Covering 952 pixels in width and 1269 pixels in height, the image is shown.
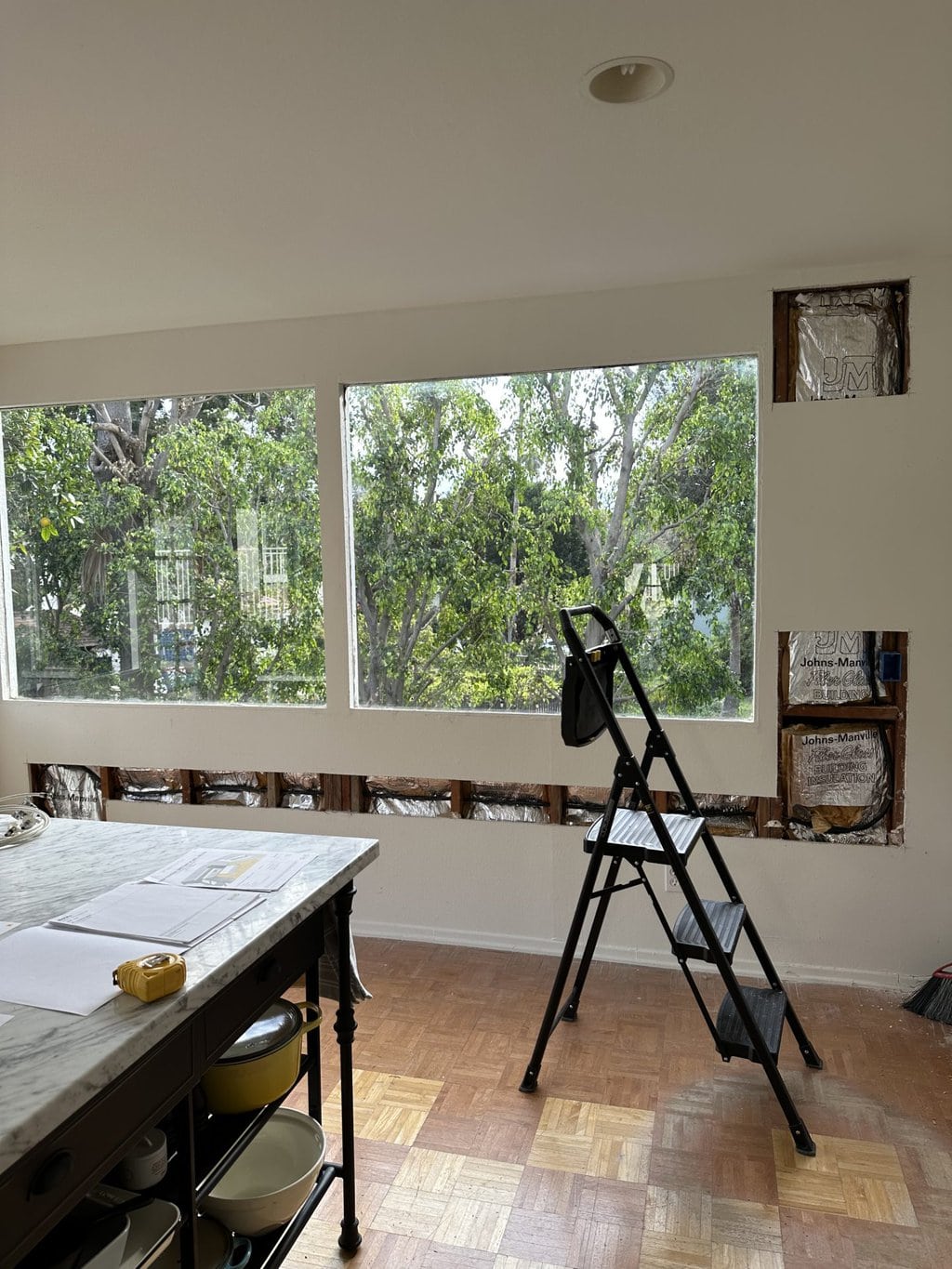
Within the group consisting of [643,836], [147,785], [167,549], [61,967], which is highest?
[167,549]

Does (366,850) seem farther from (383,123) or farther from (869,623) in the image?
(869,623)

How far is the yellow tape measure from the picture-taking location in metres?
1.23

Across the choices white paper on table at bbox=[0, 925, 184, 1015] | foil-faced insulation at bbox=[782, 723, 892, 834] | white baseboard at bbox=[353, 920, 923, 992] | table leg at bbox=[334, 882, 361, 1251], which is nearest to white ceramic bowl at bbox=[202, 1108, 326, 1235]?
table leg at bbox=[334, 882, 361, 1251]

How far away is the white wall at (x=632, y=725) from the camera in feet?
9.80

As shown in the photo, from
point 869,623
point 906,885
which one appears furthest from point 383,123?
point 906,885

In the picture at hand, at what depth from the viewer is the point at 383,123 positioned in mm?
1972

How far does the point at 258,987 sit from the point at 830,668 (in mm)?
2344

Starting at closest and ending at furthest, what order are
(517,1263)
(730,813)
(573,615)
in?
(517,1263) < (573,615) < (730,813)

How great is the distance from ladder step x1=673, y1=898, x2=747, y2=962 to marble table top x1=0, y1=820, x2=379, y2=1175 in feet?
3.15

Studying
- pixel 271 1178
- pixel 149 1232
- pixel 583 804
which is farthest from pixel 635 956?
pixel 149 1232

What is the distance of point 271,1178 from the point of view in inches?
71.1

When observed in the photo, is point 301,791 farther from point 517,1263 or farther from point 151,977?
point 151,977

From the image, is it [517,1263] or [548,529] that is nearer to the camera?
[517,1263]

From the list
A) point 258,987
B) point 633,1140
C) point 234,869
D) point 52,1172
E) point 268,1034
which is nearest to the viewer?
point 52,1172
